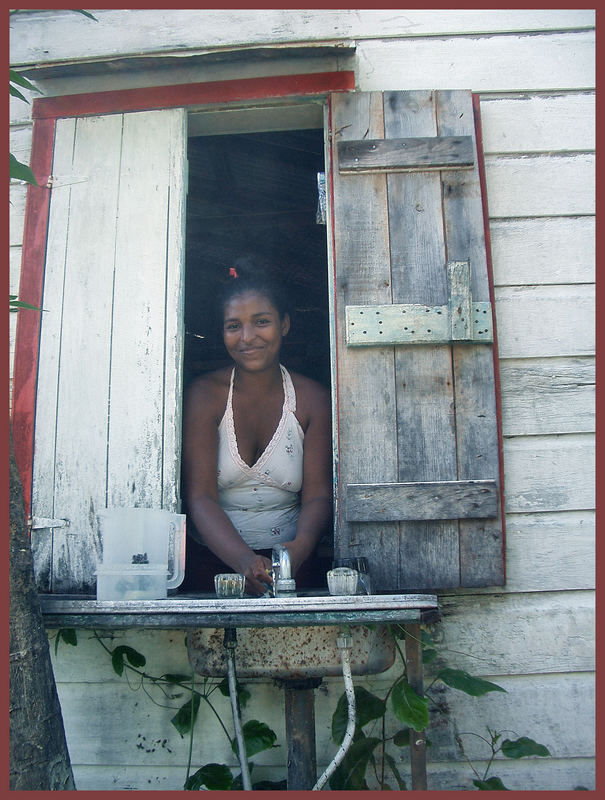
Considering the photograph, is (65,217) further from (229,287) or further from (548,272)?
(548,272)

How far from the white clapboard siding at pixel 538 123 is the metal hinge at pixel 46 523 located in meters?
2.07

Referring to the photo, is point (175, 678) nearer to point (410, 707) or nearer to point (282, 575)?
point (282, 575)

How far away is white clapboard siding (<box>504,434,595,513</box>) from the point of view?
2586 millimetres

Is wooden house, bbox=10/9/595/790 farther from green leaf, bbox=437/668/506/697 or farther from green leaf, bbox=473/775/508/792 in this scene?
green leaf, bbox=437/668/506/697

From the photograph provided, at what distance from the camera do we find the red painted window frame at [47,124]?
8.73ft

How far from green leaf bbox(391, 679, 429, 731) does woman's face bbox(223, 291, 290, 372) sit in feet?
4.56

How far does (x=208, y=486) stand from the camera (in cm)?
276

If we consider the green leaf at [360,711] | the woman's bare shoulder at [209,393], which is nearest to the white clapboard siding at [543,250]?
the woman's bare shoulder at [209,393]

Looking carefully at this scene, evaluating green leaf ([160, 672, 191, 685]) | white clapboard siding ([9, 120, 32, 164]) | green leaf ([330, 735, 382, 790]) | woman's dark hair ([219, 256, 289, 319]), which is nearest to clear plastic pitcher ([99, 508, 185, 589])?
green leaf ([160, 672, 191, 685])

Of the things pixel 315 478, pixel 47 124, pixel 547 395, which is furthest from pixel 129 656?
pixel 47 124

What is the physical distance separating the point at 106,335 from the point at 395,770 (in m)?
1.81

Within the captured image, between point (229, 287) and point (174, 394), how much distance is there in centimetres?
69

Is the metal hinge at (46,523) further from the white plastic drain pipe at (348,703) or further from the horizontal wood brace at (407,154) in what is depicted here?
the horizontal wood brace at (407,154)

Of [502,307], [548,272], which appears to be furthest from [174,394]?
[548,272]
